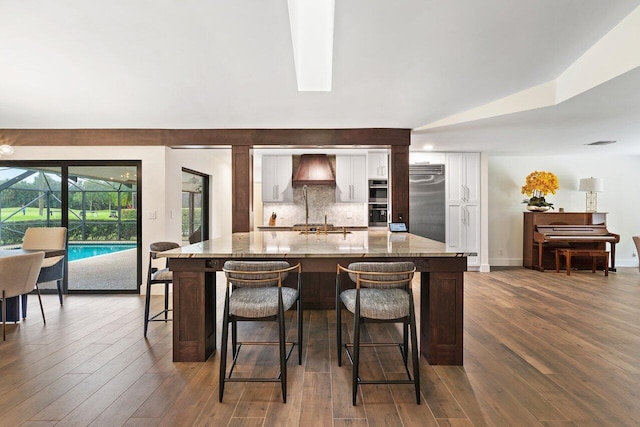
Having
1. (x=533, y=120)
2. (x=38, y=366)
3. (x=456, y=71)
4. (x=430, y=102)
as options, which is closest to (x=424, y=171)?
(x=533, y=120)

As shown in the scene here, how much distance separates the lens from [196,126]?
425cm

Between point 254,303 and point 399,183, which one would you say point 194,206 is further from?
point 254,303

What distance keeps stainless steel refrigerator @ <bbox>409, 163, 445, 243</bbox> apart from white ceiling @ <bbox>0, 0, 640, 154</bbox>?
1674 millimetres

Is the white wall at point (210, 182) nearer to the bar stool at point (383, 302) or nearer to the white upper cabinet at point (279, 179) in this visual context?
the white upper cabinet at point (279, 179)

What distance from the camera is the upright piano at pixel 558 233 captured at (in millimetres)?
5793

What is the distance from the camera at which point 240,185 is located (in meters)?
4.36

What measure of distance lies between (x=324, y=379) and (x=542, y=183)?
228 inches

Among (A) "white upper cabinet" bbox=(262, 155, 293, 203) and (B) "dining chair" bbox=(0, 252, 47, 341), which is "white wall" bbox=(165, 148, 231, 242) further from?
(B) "dining chair" bbox=(0, 252, 47, 341)

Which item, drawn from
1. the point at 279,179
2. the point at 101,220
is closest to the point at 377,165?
the point at 279,179

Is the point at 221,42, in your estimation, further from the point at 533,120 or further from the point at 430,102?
the point at 533,120

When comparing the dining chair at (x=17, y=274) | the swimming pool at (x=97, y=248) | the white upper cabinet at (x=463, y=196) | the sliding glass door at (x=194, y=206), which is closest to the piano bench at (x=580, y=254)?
the white upper cabinet at (x=463, y=196)

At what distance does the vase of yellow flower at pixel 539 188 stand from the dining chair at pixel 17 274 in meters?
7.46

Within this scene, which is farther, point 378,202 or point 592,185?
point 378,202

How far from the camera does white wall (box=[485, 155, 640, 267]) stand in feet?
21.0
